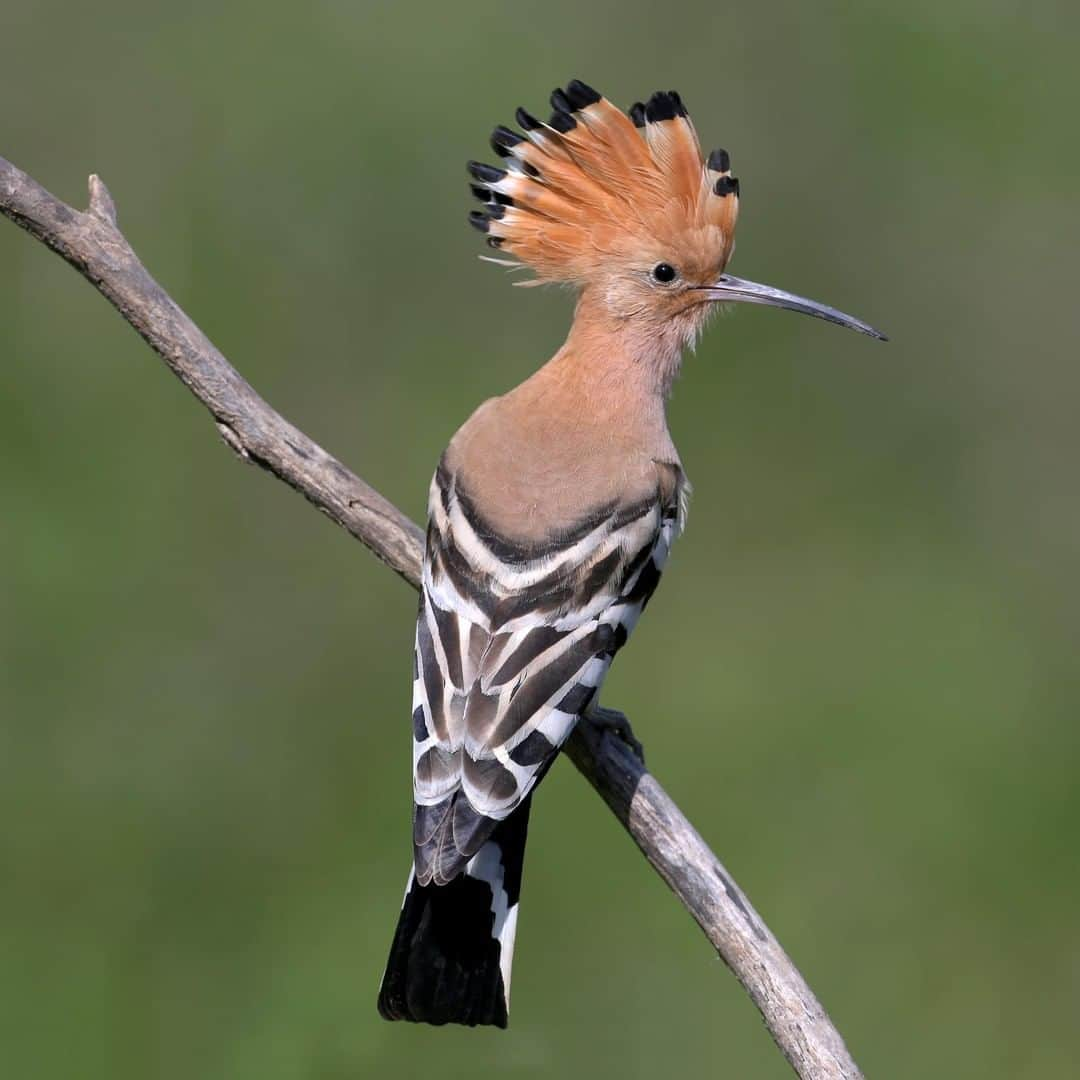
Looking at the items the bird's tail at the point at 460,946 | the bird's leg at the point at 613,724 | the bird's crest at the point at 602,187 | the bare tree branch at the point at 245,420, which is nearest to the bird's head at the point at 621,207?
the bird's crest at the point at 602,187

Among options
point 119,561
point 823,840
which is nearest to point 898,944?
point 823,840

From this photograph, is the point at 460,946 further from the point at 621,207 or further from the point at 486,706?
the point at 621,207

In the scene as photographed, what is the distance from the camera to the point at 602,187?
148 inches

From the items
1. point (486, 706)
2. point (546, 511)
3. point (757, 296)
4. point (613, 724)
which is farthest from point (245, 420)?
point (757, 296)

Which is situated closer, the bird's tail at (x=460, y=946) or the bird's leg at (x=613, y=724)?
the bird's tail at (x=460, y=946)

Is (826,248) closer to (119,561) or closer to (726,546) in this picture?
(726,546)

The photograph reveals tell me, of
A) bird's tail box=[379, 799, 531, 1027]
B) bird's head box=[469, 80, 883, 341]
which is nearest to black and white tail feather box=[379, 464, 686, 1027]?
bird's tail box=[379, 799, 531, 1027]

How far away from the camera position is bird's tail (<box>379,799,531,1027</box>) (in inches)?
129

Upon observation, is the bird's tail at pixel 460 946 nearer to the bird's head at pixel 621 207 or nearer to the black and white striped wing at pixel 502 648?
the black and white striped wing at pixel 502 648

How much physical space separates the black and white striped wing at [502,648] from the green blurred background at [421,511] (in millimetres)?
1369

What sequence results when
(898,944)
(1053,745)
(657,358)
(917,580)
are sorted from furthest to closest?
(917,580) < (1053,745) < (898,944) < (657,358)

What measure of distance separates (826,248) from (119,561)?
189 cm

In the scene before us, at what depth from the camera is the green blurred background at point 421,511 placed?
4.65 metres

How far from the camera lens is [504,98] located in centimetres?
583
